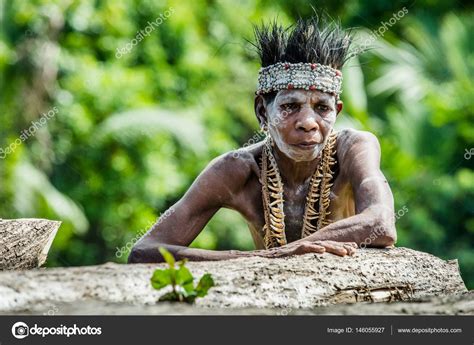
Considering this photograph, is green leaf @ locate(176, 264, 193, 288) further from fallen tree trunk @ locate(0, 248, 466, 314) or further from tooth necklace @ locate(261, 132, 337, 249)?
tooth necklace @ locate(261, 132, 337, 249)

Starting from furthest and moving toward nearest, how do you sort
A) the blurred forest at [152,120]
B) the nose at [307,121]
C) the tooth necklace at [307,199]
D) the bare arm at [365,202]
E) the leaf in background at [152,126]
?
the leaf in background at [152,126]
the blurred forest at [152,120]
the tooth necklace at [307,199]
the nose at [307,121]
the bare arm at [365,202]

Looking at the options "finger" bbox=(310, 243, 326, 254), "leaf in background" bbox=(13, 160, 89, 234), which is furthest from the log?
"leaf in background" bbox=(13, 160, 89, 234)

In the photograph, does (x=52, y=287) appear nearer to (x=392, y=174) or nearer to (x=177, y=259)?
(x=177, y=259)

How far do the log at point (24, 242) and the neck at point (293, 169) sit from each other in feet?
4.63

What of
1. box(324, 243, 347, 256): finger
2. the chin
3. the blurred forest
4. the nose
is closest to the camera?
box(324, 243, 347, 256): finger

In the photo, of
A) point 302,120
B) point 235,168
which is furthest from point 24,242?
point 302,120

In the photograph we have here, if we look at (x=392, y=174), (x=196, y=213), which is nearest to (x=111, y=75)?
(x=392, y=174)

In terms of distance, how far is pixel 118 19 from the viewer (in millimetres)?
20828

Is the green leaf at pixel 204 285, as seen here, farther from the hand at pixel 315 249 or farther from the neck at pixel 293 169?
the neck at pixel 293 169

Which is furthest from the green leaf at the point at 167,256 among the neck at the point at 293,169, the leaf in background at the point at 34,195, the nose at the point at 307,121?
the leaf in background at the point at 34,195

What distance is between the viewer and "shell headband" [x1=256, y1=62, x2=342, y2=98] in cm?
677

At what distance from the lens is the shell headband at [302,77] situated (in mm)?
6770

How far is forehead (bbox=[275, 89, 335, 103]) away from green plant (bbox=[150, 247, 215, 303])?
197 centimetres

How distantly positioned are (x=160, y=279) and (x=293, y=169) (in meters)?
2.24
